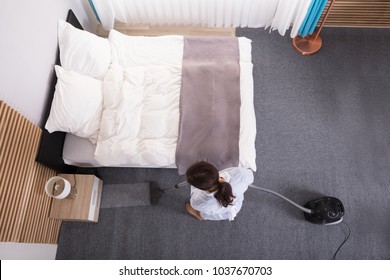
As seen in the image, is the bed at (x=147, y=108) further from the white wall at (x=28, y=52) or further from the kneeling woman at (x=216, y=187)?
the kneeling woman at (x=216, y=187)

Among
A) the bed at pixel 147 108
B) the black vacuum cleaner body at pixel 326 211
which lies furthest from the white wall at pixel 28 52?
the black vacuum cleaner body at pixel 326 211

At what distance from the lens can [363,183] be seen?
2.65m

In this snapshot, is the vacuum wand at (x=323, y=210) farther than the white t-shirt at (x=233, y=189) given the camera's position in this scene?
Yes

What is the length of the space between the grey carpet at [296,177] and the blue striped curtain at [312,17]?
0.22 meters

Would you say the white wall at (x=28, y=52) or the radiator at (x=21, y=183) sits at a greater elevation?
the white wall at (x=28, y=52)

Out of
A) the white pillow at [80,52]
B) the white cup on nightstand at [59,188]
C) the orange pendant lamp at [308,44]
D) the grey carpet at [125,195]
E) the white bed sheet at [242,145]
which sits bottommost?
the grey carpet at [125,195]

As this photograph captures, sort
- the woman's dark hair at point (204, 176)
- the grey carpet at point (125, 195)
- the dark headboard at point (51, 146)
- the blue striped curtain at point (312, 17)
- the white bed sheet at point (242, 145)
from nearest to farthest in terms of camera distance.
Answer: the woman's dark hair at point (204, 176), the dark headboard at point (51, 146), the white bed sheet at point (242, 145), the grey carpet at point (125, 195), the blue striped curtain at point (312, 17)

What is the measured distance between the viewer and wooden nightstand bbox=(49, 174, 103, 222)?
229 centimetres

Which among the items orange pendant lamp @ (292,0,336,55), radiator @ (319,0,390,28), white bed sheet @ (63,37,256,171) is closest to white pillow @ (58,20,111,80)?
white bed sheet @ (63,37,256,171)

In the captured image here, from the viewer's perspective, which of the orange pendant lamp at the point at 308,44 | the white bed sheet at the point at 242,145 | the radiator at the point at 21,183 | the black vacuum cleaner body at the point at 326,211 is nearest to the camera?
the radiator at the point at 21,183

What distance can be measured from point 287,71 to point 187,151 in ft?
5.34

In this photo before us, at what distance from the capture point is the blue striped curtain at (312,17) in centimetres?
280
